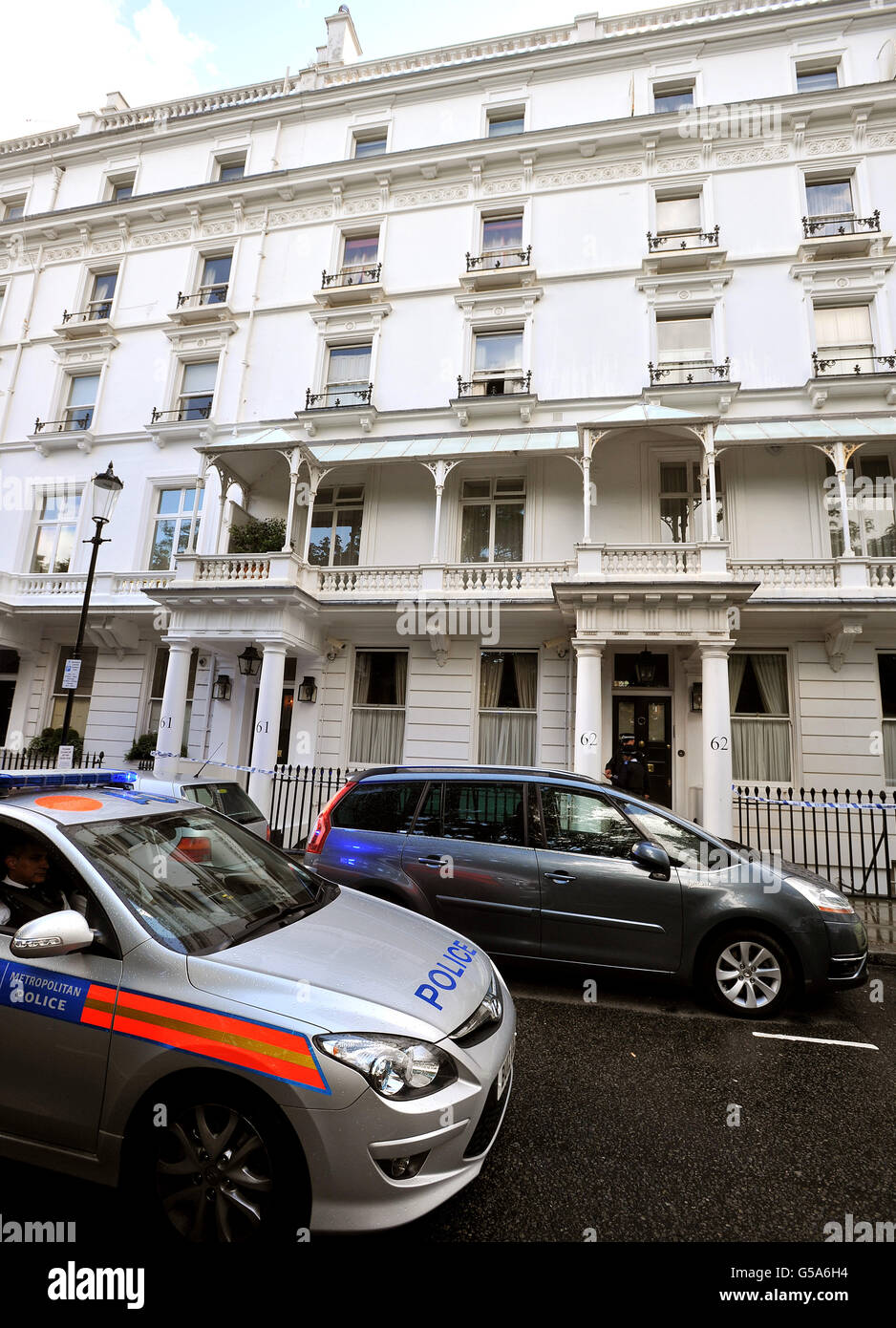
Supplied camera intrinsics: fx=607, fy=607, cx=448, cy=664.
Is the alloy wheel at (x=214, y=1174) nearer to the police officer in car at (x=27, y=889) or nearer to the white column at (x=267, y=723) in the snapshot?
the police officer in car at (x=27, y=889)

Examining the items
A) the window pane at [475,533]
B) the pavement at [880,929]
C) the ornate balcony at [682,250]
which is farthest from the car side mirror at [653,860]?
the ornate balcony at [682,250]

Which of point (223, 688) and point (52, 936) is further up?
point (223, 688)

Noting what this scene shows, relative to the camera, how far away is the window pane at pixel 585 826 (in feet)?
17.5

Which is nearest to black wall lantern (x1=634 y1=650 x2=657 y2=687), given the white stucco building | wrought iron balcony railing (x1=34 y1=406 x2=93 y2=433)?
the white stucco building

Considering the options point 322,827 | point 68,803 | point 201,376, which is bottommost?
point 322,827

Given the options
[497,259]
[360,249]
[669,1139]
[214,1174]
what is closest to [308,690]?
[669,1139]

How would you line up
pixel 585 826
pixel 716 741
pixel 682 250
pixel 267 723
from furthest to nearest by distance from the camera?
pixel 682 250 < pixel 267 723 < pixel 716 741 < pixel 585 826

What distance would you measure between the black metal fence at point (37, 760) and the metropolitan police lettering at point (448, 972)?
1239 centimetres

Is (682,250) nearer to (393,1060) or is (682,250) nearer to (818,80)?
(818,80)

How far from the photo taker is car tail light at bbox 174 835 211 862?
3.34 metres

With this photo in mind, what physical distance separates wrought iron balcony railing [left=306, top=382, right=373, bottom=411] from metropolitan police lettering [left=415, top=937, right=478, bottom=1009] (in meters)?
14.0

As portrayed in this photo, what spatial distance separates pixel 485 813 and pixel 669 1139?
2.78m

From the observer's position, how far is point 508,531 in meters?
13.8
